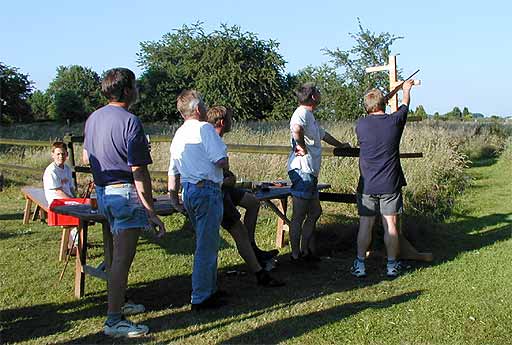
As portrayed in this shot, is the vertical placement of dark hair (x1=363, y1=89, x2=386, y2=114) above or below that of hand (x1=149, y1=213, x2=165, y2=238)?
above

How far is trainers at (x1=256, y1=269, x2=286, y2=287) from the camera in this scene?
4.86m

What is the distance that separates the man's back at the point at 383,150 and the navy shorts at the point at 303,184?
515 mm

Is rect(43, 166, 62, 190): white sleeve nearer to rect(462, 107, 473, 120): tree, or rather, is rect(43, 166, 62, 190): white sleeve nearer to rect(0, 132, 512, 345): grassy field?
rect(0, 132, 512, 345): grassy field

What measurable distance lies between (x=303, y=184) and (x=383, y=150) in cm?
81

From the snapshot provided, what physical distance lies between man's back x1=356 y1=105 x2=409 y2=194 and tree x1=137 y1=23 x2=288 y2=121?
2857cm

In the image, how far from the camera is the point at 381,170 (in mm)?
5121

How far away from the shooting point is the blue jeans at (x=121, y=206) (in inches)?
148

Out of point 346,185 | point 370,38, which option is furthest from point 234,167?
point 370,38

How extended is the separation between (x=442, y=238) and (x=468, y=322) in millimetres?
2591

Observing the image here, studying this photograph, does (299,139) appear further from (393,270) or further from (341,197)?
(393,270)

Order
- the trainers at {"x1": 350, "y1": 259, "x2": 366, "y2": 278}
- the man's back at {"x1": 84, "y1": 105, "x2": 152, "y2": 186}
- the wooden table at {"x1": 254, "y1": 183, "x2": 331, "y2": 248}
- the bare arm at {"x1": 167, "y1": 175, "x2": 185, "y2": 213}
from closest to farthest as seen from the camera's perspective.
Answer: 1. the man's back at {"x1": 84, "y1": 105, "x2": 152, "y2": 186}
2. the bare arm at {"x1": 167, "y1": 175, "x2": 185, "y2": 213}
3. the trainers at {"x1": 350, "y1": 259, "x2": 366, "y2": 278}
4. the wooden table at {"x1": 254, "y1": 183, "x2": 331, "y2": 248}

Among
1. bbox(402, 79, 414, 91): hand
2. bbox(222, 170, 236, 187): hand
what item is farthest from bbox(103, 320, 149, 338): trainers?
bbox(402, 79, 414, 91): hand

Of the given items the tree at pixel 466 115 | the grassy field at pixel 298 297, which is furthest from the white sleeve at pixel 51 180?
the tree at pixel 466 115

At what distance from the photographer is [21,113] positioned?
36.9 metres
